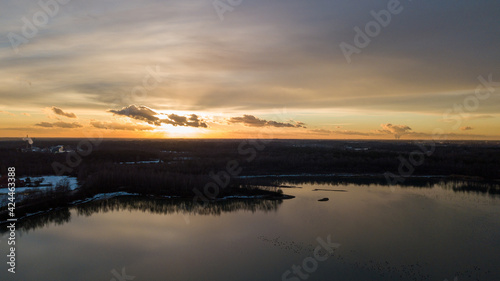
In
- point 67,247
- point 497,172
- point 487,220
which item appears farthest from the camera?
point 497,172

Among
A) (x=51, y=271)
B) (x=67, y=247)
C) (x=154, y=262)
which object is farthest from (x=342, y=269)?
(x=67, y=247)

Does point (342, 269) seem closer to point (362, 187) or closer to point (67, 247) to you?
point (67, 247)
